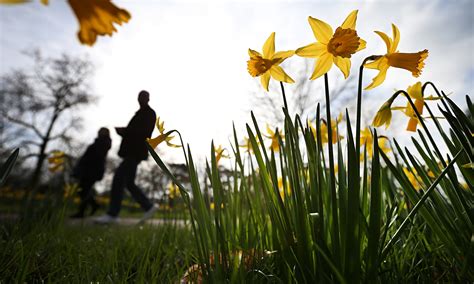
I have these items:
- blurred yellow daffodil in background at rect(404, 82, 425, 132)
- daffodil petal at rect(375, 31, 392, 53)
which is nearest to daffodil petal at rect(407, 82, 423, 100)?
blurred yellow daffodil in background at rect(404, 82, 425, 132)

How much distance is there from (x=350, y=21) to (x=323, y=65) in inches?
5.9

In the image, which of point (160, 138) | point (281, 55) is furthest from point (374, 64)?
point (160, 138)

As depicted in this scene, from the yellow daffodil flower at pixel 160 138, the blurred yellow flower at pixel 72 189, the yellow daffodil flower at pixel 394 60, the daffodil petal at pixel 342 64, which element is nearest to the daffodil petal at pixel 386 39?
the yellow daffodil flower at pixel 394 60

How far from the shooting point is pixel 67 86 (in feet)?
67.6

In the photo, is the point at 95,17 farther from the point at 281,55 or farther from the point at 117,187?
the point at 117,187

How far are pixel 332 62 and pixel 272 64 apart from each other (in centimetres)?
19

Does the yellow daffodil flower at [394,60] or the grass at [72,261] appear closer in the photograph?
the yellow daffodil flower at [394,60]

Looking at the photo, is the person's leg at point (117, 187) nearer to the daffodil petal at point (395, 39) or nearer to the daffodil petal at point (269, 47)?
the daffodil petal at point (269, 47)

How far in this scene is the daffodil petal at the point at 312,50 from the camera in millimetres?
847

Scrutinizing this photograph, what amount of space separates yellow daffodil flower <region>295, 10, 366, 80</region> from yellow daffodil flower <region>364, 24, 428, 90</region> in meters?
0.06

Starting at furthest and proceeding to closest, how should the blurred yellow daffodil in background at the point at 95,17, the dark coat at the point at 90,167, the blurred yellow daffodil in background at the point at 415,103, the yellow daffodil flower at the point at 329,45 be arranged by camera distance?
the dark coat at the point at 90,167, the blurred yellow daffodil in background at the point at 415,103, the yellow daffodil flower at the point at 329,45, the blurred yellow daffodil in background at the point at 95,17

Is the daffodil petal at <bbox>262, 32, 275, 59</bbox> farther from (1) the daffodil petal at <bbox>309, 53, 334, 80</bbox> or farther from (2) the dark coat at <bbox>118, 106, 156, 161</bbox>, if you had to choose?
(2) the dark coat at <bbox>118, 106, 156, 161</bbox>

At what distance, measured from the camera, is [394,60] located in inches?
33.5

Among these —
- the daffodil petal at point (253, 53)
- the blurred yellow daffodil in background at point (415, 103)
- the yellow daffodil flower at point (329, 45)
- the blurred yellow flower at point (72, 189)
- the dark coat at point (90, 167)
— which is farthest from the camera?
the dark coat at point (90, 167)
